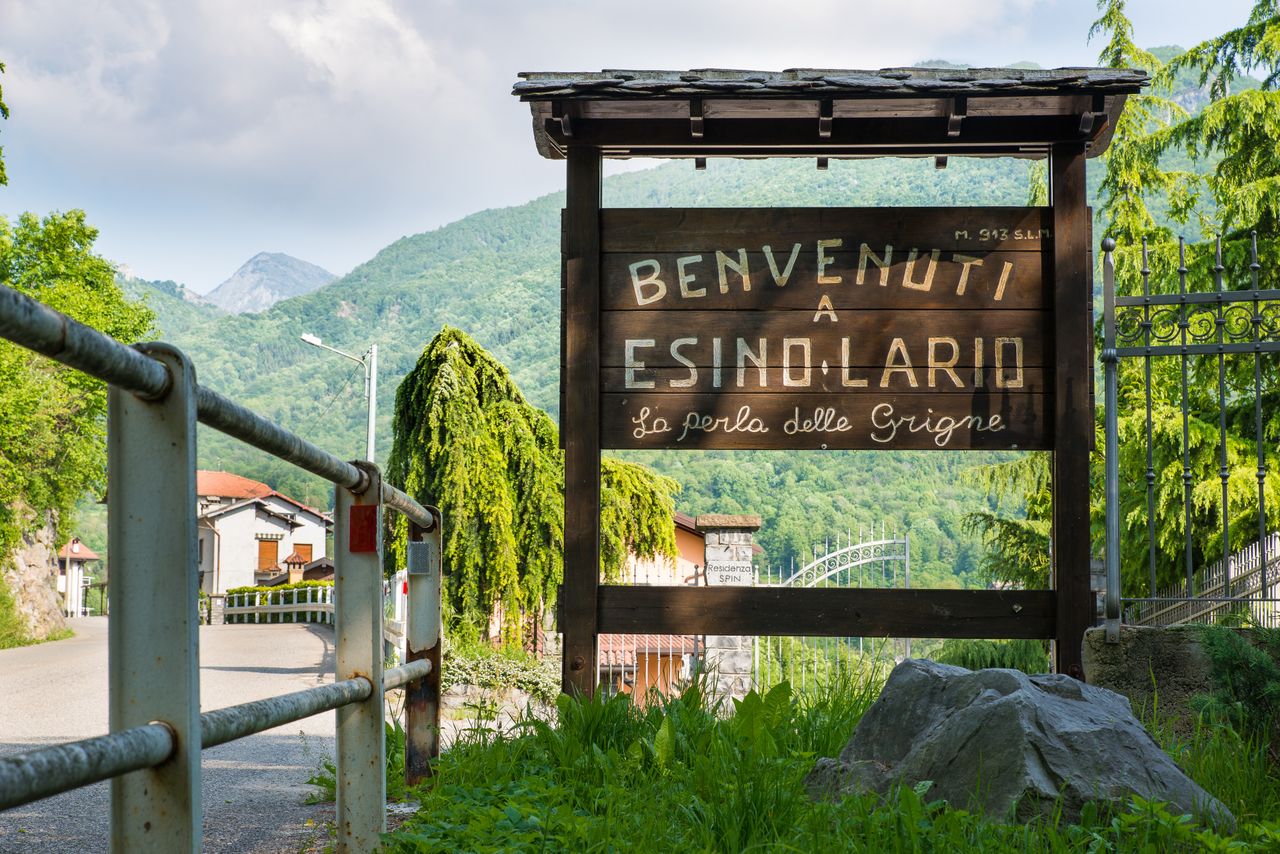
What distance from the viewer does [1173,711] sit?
16.9 ft

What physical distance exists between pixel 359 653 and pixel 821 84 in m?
Answer: 3.71

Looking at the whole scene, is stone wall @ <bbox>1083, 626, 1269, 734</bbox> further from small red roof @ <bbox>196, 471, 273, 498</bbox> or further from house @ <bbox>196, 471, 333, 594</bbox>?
small red roof @ <bbox>196, 471, 273, 498</bbox>

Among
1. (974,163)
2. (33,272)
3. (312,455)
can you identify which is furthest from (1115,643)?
(974,163)

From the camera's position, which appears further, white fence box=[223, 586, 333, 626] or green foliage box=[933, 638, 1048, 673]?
white fence box=[223, 586, 333, 626]

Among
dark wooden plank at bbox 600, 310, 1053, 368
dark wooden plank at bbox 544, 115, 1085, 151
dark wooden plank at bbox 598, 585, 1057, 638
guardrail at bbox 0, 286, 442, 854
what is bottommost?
dark wooden plank at bbox 598, 585, 1057, 638

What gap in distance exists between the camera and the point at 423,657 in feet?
13.5

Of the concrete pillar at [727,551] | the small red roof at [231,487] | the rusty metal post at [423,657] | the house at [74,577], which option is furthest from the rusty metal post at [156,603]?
the small red roof at [231,487]

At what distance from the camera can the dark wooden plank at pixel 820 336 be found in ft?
19.2

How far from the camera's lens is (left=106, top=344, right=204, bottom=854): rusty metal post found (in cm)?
167

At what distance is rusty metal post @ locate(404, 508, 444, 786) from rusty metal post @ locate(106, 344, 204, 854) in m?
2.32

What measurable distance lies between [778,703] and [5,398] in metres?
22.4

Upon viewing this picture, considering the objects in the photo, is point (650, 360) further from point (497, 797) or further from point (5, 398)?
point (5, 398)

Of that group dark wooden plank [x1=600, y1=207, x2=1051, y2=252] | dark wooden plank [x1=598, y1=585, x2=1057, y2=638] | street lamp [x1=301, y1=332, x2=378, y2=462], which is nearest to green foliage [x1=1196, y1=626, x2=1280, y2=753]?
dark wooden plank [x1=598, y1=585, x2=1057, y2=638]

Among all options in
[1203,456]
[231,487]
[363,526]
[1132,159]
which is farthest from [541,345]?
[363,526]
